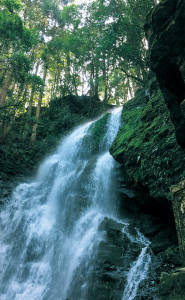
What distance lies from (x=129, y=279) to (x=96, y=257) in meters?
1.33

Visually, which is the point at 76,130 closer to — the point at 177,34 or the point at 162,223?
the point at 162,223

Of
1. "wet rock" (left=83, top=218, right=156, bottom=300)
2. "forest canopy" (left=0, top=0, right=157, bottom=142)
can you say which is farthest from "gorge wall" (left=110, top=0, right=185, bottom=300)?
"forest canopy" (left=0, top=0, right=157, bottom=142)

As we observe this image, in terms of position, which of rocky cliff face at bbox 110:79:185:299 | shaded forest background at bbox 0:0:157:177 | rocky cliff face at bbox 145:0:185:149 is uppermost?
shaded forest background at bbox 0:0:157:177

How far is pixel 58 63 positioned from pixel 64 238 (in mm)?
19846

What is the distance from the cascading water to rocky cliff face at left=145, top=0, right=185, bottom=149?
14.5ft

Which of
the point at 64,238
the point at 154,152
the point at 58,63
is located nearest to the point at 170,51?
the point at 154,152

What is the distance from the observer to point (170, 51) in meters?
4.76

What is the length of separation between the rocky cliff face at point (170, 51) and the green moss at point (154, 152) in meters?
1.36

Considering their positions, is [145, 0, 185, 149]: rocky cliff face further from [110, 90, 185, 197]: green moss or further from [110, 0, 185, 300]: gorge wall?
[110, 90, 185, 197]: green moss

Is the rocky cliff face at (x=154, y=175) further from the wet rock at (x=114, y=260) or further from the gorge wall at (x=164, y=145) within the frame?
the wet rock at (x=114, y=260)

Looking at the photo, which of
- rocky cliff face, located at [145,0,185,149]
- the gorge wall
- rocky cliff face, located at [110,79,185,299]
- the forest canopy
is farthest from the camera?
the forest canopy

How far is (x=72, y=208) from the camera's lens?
994 centimetres

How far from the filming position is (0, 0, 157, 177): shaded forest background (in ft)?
37.9

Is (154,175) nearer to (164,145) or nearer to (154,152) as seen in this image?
(154,152)
